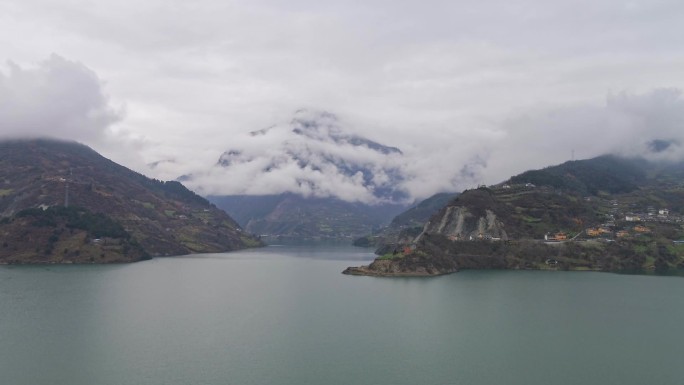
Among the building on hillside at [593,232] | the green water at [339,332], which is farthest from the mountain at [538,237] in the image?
the green water at [339,332]

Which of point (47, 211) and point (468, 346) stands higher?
point (47, 211)

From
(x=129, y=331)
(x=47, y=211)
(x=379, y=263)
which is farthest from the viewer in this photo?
(x=47, y=211)

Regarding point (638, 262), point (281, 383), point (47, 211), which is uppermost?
point (47, 211)

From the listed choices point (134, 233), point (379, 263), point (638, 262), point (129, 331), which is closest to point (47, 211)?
point (134, 233)

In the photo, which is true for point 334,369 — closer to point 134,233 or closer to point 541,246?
point 541,246

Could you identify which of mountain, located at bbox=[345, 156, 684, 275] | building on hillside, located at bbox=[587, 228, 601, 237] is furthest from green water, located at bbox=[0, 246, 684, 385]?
building on hillside, located at bbox=[587, 228, 601, 237]

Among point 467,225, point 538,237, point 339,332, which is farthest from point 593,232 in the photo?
point 339,332
